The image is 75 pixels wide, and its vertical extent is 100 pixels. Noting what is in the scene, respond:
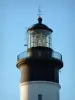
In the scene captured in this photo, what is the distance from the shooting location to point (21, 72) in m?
34.0

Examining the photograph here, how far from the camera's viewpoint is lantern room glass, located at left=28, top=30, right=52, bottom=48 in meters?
34.1

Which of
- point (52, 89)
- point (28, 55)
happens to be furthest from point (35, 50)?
point (52, 89)

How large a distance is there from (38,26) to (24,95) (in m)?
4.79

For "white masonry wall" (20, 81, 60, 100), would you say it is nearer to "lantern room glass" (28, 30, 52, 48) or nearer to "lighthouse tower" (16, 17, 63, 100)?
"lighthouse tower" (16, 17, 63, 100)

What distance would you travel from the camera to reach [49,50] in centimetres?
3381

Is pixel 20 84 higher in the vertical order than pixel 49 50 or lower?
lower

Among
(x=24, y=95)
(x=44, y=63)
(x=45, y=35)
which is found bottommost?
(x=24, y=95)

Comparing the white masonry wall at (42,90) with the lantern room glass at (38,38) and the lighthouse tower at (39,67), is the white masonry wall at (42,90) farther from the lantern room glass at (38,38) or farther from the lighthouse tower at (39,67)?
the lantern room glass at (38,38)

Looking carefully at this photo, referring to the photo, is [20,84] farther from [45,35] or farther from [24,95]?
[45,35]

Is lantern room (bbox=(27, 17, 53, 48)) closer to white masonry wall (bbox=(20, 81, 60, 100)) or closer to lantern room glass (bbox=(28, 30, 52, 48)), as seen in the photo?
lantern room glass (bbox=(28, 30, 52, 48))

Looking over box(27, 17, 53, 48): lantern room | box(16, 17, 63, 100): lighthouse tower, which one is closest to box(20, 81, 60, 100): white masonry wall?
box(16, 17, 63, 100): lighthouse tower

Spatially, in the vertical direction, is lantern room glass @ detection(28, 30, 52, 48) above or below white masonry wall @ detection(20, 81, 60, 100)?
above

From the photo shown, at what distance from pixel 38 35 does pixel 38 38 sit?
0.22 meters

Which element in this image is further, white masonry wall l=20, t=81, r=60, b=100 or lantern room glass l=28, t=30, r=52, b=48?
lantern room glass l=28, t=30, r=52, b=48
